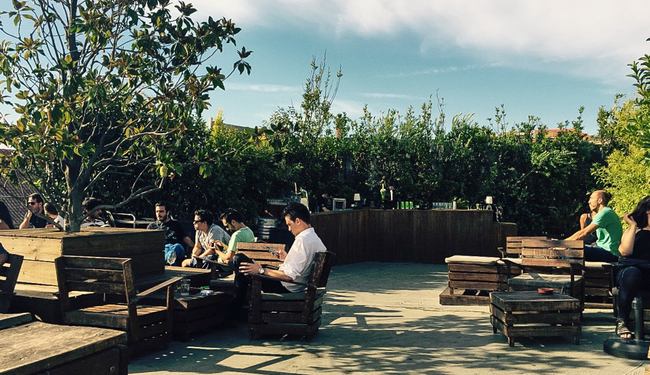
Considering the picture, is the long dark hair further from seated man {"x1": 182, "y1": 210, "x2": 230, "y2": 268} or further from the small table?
seated man {"x1": 182, "y1": 210, "x2": 230, "y2": 268}

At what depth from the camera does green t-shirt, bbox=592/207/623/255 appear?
8.13m

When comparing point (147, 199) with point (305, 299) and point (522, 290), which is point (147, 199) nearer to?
point (305, 299)

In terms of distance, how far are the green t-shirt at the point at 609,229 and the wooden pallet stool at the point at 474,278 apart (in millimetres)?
1276

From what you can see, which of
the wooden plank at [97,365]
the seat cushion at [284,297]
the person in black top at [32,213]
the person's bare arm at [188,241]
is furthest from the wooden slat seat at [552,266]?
the person in black top at [32,213]

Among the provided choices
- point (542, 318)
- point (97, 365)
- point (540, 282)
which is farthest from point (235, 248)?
point (97, 365)

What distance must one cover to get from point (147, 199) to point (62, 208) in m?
5.56

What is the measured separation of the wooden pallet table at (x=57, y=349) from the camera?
2.39 metres

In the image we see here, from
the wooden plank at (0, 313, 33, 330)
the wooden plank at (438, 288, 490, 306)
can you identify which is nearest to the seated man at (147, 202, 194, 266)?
the wooden plank at (438, 288, 490, 306)

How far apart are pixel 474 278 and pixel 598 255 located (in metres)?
1.59

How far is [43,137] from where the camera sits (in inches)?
Result: 227

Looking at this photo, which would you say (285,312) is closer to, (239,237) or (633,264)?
(239,237)

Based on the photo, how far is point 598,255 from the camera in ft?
27.9

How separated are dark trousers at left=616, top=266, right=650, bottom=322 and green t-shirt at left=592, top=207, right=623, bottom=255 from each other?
202cm

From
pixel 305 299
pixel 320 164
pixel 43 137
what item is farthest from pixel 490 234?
pixel 43 137
